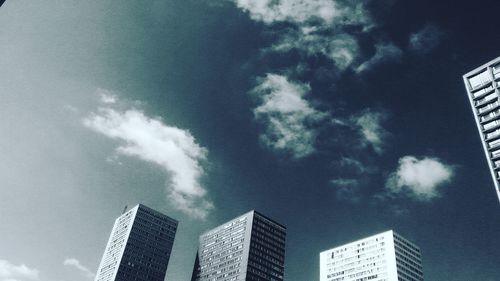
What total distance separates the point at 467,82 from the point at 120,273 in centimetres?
18213

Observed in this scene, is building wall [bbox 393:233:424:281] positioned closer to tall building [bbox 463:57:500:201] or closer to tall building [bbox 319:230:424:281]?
tall building [bbox 319:230:424:281]

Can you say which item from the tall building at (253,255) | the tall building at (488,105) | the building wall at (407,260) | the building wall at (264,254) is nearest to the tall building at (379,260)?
the building wall at (407,260)

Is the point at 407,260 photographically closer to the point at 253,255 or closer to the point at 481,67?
the point at 253,255

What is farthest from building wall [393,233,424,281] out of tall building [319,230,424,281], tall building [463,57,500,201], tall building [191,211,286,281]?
tall building [463,57,500,201]

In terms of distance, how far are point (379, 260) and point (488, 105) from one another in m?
107

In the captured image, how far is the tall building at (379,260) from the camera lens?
172 meters

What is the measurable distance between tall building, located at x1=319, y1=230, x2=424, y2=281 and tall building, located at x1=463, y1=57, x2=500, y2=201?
321 ft

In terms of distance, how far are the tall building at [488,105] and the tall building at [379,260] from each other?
321 feet

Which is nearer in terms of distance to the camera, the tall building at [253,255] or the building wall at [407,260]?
the building wall at [407,260]

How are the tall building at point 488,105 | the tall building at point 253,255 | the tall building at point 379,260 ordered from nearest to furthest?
1. the tall building at point 488,105
2. the tall building at point 379,260
3. the tall building at point 253,255

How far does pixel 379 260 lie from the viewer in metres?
178

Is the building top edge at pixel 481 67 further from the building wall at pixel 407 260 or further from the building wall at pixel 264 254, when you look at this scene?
the building wall at pixel 264 254

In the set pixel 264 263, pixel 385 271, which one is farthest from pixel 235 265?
pixel 385 271

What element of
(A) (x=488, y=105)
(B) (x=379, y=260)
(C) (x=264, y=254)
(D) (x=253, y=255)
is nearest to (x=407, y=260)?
(B) (x=379, y=260)
